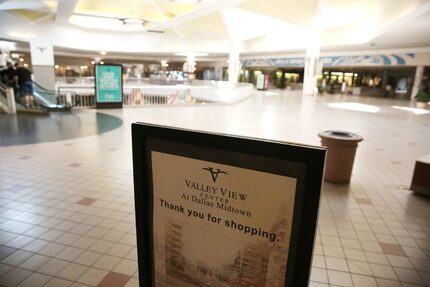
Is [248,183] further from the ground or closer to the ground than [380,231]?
further from the ground

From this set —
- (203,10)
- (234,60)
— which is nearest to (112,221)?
(203,10)

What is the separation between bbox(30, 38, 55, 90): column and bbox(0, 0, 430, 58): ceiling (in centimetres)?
66

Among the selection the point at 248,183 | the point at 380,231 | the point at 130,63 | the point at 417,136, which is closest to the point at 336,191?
the point at 380,231

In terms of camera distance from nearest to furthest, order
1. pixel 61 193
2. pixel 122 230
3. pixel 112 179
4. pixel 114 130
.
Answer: pixel 122 230, pixel 61 193, pixel 112 179, pixel 114 130

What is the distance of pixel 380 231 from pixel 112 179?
3393 millimetres

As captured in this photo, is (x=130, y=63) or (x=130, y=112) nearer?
(x=130, y=112)

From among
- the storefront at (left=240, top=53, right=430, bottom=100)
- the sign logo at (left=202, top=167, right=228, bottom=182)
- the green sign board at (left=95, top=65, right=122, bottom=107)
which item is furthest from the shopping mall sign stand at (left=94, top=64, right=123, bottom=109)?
the storefront at (left=240, top=53, right=430, bottom=100)

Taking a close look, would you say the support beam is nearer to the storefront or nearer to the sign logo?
the storefront

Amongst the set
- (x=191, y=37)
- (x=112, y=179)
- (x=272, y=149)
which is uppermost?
(x=191, y=37)

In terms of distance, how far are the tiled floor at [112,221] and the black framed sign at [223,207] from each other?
129 cm

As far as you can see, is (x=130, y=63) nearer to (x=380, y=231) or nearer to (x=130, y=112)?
(x=130, y=112)

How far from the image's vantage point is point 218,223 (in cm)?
99

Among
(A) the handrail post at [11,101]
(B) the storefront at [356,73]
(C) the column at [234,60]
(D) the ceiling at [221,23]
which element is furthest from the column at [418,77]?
(A) the handrail post at [11,101]

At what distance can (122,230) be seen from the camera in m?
2.82
